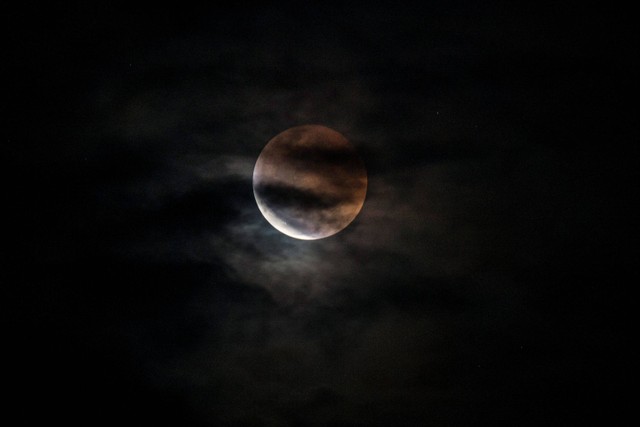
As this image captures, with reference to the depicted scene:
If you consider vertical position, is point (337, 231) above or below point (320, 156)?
below

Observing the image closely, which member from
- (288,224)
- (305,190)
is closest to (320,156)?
(305,190)

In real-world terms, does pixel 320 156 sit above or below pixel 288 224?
above

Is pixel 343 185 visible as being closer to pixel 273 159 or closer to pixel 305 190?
pixel 305 190

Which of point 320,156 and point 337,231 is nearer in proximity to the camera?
point 320,156

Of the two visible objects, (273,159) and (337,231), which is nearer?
(273,159)

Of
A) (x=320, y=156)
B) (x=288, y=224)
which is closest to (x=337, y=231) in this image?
(x=288, y=224)

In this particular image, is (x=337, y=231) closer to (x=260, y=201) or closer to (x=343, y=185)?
(x=343, y=185)

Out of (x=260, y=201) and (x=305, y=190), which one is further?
(x=260, y=201)

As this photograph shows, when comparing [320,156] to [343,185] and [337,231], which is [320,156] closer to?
[343,185]
